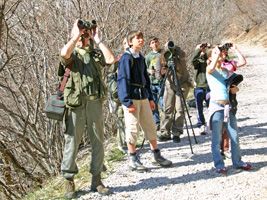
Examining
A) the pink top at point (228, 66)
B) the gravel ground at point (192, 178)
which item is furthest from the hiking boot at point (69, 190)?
the pink top at point (228, 66)

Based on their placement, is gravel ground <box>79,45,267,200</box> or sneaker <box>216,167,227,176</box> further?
sneaker <box>216,167,227,176</box>

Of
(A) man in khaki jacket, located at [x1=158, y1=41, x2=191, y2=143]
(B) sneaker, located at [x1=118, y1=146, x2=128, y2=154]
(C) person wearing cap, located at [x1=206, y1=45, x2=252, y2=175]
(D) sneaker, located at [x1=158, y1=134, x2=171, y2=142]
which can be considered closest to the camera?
(C) person wearing cap, located at [x1=206, y1=45, x2=252, y2=175]

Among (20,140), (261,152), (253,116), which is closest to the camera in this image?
(261,152)

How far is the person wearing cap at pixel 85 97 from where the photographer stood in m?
5.24

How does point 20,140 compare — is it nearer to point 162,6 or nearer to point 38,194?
point 38,194

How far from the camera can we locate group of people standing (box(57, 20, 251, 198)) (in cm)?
526

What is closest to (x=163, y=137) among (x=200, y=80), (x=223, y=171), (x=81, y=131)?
(x=200, y=80)

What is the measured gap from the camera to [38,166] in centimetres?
965

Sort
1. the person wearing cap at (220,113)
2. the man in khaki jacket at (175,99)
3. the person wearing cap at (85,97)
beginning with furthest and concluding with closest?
the man in khaki jacket at (175,99)
the person wearing cap at (220,113)
the person wearing cap at (85,97)

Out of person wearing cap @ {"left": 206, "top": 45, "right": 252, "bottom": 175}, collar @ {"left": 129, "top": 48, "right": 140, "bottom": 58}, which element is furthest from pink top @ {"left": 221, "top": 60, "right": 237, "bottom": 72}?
collar @ {"left": 129, "top": 48, "right": 140, "bottom": 58}

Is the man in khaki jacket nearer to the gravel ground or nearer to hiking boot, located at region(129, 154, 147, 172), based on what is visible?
the gravel ground

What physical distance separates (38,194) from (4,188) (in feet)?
7.75

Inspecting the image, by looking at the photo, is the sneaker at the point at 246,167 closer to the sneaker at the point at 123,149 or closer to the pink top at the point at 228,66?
the pink top at the point at 228,66

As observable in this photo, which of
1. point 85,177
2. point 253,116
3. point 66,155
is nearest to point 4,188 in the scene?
point 85,177
